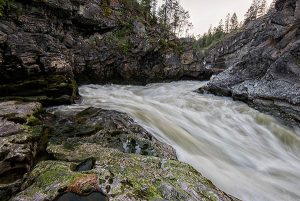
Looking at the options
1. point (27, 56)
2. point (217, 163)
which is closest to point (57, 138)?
point (217, 163)

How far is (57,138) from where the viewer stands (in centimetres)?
651

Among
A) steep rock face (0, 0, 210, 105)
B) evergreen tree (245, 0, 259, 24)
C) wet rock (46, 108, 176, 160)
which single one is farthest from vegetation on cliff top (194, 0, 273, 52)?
wet rock (46, 108, 176, 160)

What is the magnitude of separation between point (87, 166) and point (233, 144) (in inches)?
280

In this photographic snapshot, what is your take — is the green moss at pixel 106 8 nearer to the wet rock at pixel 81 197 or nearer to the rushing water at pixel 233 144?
the rushing water at pixel 233 144

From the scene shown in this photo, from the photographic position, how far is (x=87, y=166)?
495cm

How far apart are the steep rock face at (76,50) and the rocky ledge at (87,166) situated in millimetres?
4075

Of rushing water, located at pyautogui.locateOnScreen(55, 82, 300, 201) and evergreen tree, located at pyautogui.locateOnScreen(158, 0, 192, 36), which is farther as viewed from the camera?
evergreen tree, located at pyautogui.locateOnScreen(158, 0, 192, 36)

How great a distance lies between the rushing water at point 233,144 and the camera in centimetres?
733

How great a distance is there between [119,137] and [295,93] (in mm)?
11334

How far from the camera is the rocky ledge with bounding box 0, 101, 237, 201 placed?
4129mm

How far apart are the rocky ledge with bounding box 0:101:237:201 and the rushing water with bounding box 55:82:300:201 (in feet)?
6.04

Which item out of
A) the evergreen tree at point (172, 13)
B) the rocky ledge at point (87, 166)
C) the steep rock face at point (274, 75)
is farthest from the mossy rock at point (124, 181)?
the evergreen tree at point (172, 13)

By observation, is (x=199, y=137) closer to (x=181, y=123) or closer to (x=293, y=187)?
(x=181, y=123)

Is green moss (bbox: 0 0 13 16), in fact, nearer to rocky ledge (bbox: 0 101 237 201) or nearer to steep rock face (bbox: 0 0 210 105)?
steep rock face (bbox: 0 0 210 105)
